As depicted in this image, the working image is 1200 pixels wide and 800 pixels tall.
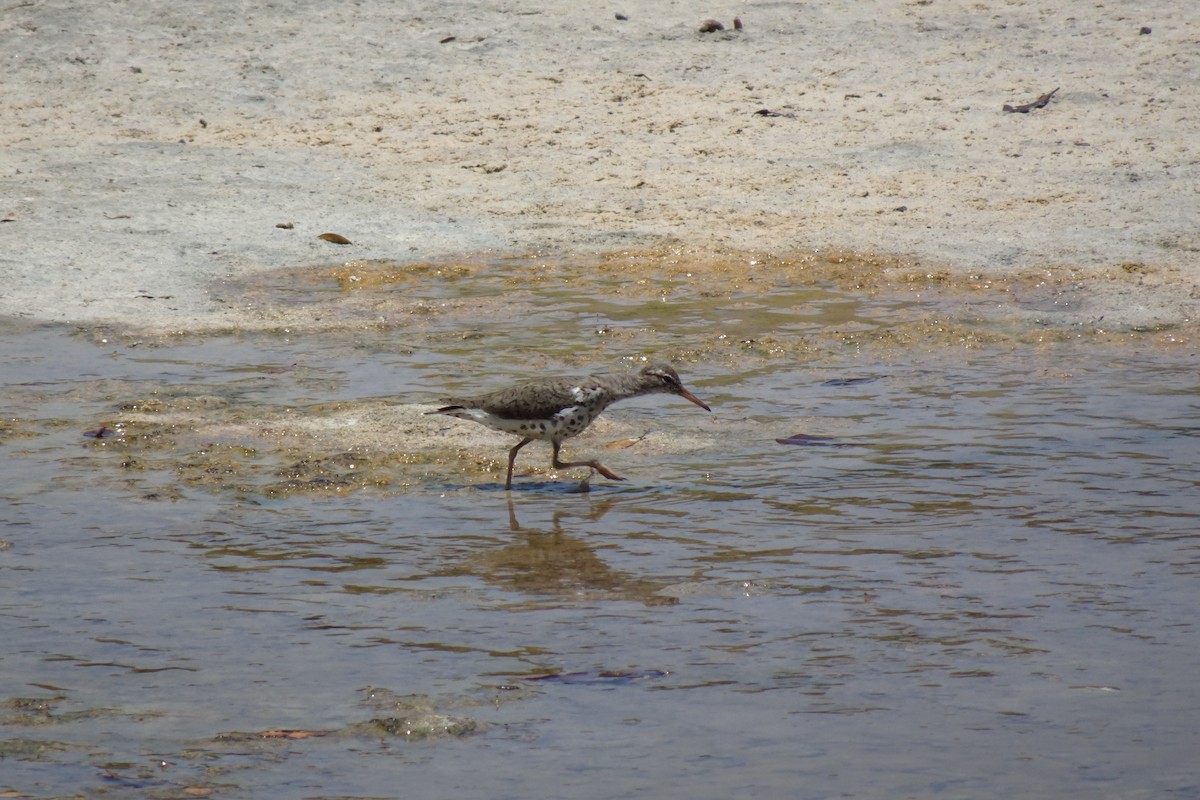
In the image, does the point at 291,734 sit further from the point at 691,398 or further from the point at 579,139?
the point at 579,139

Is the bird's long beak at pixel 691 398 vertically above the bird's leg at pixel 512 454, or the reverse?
the bird's long beak at pixel 691 398

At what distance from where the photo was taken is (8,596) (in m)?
7.20

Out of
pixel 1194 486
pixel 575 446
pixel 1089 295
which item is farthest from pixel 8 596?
pixel 1089 295

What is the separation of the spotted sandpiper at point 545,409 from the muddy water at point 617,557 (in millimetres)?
294

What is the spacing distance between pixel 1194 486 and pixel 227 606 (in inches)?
196

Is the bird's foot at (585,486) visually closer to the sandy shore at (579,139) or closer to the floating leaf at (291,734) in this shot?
the floating leaf at (291,734)

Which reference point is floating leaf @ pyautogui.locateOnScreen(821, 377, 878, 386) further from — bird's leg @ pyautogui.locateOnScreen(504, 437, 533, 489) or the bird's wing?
bird's leg @ pyautogui.locateOnScreen(504, 437, 533, 489)

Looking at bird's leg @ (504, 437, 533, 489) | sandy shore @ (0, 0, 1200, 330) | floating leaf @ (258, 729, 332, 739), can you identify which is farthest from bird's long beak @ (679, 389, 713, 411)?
floating leaf @ (258, 729, 332, 739)

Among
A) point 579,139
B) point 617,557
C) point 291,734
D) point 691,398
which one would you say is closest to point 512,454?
point 691,398

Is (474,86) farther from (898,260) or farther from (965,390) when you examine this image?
(965,390)

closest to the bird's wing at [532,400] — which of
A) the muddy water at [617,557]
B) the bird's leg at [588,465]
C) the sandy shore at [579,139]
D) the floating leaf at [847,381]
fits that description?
the bird's leg at [588,465]

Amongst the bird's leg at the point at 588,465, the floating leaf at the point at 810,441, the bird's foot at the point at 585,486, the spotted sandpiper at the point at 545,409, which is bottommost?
the bird's foot at the point at 585,486

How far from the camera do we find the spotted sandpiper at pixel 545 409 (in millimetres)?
9195

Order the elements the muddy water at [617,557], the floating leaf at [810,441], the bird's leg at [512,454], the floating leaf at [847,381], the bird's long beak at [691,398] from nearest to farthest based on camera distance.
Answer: the muddy water at [617,557] → the bird's leg at [512,454] → the floating leaf at [810,441] → the bird's long beak at [691,398] → the floating leaf at [847,381]
